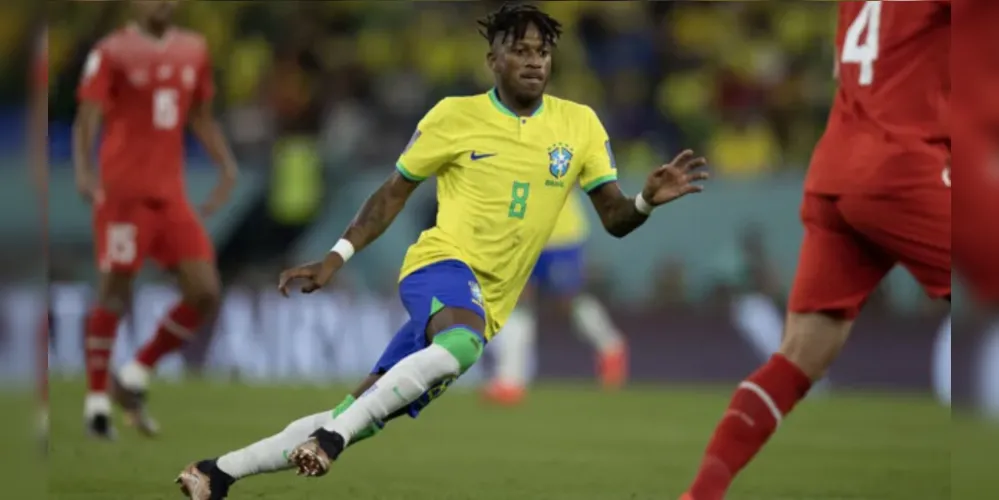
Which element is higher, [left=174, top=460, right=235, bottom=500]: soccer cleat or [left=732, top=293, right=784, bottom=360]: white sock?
[left=174, top=460, right=235, bottom=500]: soccer cleat

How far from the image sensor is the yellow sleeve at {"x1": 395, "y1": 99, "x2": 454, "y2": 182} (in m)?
5.14

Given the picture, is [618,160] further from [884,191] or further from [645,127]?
[884,191]

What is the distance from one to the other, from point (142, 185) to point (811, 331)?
524 cm

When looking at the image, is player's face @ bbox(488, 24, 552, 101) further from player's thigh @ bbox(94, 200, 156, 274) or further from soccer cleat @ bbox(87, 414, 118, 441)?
player's thigh @ bbox(94, 200, 156, 274)

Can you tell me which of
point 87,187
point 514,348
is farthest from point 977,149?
point 514,348

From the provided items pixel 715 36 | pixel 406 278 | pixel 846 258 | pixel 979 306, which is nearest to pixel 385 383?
pixel 406 278

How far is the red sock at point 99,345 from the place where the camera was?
8.71 metres

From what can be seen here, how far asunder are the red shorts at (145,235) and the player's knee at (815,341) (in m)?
4.97

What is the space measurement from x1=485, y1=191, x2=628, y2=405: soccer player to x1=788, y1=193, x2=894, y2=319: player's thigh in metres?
5.97

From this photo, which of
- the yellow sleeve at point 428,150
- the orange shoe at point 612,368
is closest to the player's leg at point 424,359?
the yellow sleeve at point 428,150

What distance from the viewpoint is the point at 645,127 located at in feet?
50.9

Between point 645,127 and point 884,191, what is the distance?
10.6 meters

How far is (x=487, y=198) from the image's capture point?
5.17 meters

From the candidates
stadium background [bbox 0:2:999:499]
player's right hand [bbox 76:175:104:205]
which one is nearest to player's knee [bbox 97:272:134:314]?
player's right hand [bbox 76:175:104:205]
